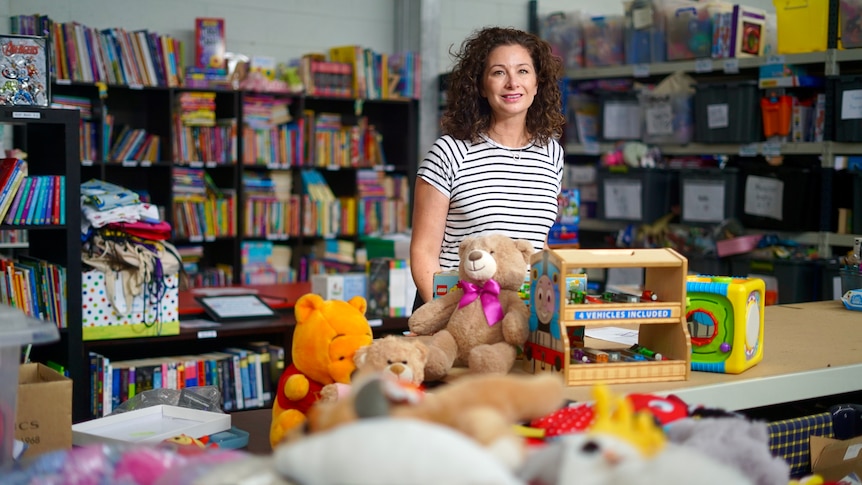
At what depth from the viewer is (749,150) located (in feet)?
16.9

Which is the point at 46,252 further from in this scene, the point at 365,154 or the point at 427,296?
the point at 365,154

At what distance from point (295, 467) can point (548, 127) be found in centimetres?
181

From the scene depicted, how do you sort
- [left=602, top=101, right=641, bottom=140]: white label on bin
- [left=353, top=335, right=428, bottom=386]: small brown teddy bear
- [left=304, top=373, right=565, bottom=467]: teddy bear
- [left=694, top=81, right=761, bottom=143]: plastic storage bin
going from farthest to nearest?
[left=602, top=101, right=641, bottom=140]: white label on bin < [left=694, top=81, right=761, bottom=143]: plastic storage bin < [left=353, top=335, right=428, bottom=386]: small brown teddy bear < [left=304, top=373, right=565, bottom=467]: teddy bear

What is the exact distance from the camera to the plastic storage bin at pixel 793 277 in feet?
15.9

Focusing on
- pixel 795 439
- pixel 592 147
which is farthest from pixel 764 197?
pixel 795 439

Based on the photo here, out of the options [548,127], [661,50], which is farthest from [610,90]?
[548,127]

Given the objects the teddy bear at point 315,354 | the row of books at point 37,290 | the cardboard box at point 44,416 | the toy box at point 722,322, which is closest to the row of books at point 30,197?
the row of books at point 37,290

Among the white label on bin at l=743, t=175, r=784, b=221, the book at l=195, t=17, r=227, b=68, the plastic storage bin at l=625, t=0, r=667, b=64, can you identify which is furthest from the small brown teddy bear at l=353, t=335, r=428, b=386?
the book at l=195, t=17, r=227, b=68

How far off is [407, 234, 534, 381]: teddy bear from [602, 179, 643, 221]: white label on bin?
12.8 ft

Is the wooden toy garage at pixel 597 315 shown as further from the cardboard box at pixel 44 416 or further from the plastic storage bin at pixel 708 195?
A: the plastic storage bin at pixel 708 195

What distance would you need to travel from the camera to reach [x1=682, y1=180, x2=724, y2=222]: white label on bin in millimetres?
5281

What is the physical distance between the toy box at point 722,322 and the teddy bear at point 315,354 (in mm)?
670

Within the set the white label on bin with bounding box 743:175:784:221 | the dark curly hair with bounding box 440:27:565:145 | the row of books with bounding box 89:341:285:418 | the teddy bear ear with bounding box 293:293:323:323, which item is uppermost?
the dark curly hair with bounding box 440:27:565:145

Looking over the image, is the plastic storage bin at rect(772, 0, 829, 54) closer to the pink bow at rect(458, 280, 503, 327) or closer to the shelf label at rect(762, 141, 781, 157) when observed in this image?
the shelf label at rect(762, 141, 781, 157)
